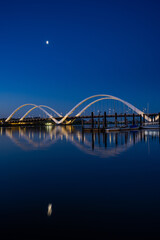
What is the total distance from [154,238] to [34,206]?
253cm

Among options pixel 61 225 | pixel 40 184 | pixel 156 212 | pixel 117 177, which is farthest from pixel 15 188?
pixel 156 212

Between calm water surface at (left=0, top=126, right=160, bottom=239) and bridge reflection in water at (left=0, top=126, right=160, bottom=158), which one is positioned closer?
calm water surface at (left=0, top=126, right=160, bottom=239)

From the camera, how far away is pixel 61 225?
12.2 feet

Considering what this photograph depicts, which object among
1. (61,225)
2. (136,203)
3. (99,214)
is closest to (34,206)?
(61,225)

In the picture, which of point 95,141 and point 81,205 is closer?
point 81,205

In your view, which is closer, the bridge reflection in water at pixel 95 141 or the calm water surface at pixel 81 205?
the calm water surface at pixel 81 205

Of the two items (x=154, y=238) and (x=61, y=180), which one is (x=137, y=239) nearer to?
(x=154, y=238)

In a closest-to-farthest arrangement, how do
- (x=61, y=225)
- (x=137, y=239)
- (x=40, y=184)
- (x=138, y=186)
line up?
(x=137, y=239) < (x=61, y=225) < (x=138, y=186) < (x=40, y=184)

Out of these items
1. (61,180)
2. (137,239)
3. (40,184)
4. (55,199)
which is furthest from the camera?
(61,180)

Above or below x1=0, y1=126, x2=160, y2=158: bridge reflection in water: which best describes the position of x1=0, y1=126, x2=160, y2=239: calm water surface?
above

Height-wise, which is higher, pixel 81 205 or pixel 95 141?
pixel 81 205

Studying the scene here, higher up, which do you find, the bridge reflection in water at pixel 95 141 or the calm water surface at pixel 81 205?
the calm water surface at pixel 81 205

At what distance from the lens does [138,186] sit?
6.04 meters

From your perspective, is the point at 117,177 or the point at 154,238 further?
the point at 117,177
